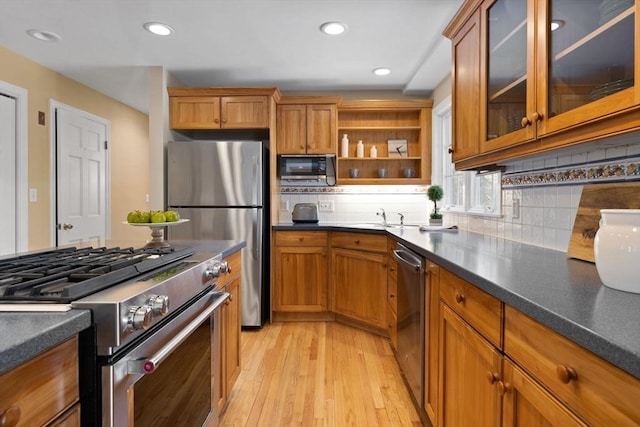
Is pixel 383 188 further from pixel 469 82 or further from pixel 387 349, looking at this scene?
pixel 469 82

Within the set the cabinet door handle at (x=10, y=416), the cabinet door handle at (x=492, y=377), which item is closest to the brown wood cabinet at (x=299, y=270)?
the cabinet door handle at (x=492, y=377)

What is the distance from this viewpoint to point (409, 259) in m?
2.07

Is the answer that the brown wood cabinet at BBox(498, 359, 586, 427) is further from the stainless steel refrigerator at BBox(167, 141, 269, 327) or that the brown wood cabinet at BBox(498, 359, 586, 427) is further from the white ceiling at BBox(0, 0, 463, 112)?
the stainless steel refrigerator at BBox(167, 141, 269, 327)

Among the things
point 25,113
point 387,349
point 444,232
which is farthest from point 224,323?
point 25,113

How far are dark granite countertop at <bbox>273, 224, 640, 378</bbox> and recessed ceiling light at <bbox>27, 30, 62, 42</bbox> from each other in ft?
9.87

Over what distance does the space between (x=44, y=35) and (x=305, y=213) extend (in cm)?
246

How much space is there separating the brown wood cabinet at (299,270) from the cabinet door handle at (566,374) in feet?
8.85

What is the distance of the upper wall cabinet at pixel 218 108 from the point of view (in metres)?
3.38

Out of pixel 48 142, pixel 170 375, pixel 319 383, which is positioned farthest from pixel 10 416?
pixel 48 142

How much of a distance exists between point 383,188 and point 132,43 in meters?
2.58

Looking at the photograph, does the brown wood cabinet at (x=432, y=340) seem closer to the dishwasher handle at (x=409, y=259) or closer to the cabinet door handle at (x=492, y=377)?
the dishwasher handle at (x=409, y=259)

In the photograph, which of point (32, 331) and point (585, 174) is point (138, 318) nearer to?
point (32, 331)

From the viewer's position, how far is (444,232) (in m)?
2.69

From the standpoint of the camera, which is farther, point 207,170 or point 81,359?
point 207,170
